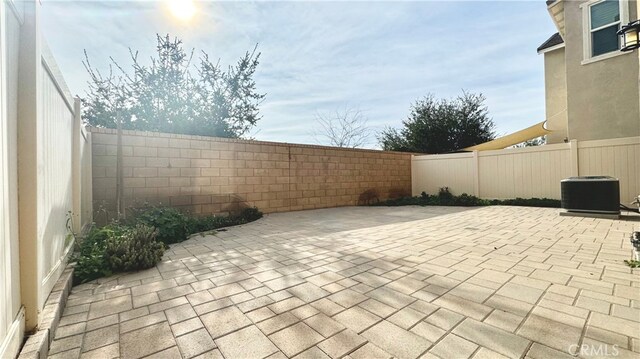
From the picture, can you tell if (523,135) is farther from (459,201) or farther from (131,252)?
(131,252)

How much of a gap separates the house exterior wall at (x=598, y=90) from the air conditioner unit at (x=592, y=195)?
2574mm

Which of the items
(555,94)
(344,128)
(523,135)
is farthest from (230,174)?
(555,94)

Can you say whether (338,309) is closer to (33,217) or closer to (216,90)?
(33,217)

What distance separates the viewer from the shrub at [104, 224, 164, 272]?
2.65 m

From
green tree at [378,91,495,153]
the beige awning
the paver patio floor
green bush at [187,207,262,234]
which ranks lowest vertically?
the paver patio floor

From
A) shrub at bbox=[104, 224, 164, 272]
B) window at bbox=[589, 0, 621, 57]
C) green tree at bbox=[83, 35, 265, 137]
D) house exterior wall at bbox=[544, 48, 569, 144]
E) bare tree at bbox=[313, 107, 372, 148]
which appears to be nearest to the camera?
shrub at bbox=[104, 224, 164, 272]

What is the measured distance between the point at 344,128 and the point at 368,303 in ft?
46.1

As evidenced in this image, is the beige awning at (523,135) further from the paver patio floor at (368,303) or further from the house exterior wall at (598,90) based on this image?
the paver patio floor at (368,303)

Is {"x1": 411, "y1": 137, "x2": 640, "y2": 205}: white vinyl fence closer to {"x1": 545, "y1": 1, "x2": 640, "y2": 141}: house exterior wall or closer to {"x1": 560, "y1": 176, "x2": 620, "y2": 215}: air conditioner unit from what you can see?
{"x1": 545, "y1": 1, "x2": 640, "y2": 141}: house exterior wall

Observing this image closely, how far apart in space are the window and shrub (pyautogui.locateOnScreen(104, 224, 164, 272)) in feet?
35.4

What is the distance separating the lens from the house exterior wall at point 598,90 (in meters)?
6.38

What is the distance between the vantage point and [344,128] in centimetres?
1538

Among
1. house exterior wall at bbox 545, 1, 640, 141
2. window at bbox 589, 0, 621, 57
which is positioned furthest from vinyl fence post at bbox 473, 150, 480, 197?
window at bbox 589, 0, 621, 57

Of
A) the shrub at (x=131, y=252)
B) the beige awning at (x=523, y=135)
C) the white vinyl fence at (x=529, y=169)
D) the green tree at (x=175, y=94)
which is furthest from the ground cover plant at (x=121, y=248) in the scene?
the beige awning at (x=523, y=135)
